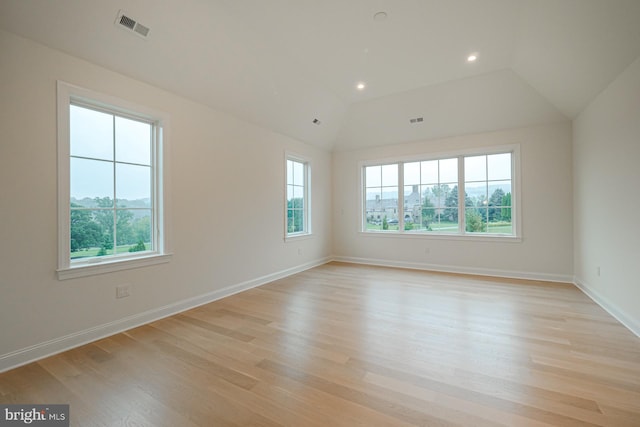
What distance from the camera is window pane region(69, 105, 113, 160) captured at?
2.56 metres

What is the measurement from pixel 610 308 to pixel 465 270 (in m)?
2.07

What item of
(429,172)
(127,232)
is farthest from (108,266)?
(429,172)

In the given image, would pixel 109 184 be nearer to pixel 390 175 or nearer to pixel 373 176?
pixel 373 176

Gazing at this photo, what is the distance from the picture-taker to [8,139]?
2.12m

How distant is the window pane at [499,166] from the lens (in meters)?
4.90

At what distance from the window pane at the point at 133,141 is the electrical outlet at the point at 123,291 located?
1326mm

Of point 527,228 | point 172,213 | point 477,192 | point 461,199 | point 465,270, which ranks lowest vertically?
point 465,270

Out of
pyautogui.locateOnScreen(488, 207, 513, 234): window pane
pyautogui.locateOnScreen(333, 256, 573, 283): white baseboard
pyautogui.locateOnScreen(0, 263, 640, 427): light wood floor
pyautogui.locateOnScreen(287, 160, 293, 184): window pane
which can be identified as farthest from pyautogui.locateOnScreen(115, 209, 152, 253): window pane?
pyautogui.locateOnScreen(488, 207, 513, 234): window pane

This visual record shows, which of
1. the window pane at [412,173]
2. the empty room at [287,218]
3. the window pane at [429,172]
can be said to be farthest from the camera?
the window pane at [412,173]

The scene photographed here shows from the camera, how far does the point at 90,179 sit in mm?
2670

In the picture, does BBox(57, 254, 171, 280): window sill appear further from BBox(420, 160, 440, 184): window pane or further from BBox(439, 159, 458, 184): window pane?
BBox(439, 159, 458, 184): window pane

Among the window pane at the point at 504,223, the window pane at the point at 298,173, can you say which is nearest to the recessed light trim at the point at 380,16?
the window pane at the point at 298,173

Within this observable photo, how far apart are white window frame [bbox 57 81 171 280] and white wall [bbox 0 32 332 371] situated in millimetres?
57

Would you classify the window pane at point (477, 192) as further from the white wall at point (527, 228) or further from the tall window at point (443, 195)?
the white wall at point (527, 228)
